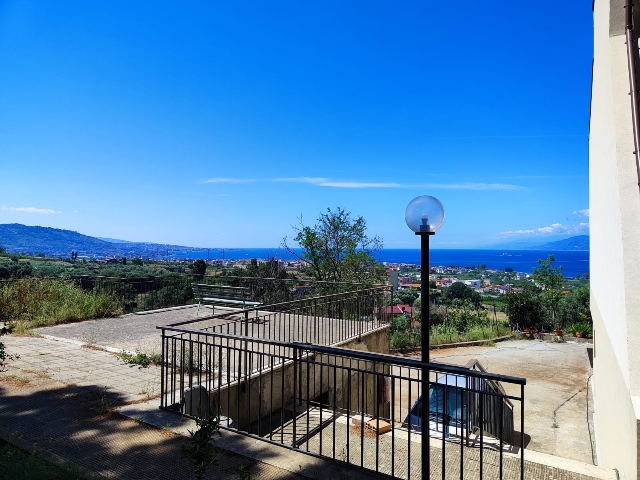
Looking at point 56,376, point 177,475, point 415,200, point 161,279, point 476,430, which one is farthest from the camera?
point 161,279

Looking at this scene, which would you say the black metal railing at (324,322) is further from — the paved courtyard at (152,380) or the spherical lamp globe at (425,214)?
the spherical lamp globe at (425,214)

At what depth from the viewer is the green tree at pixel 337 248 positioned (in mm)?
19297

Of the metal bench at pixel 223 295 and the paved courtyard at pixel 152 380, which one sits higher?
the metal bench at pixel 223 295

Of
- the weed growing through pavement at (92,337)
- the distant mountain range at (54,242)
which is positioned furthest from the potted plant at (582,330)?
the distant mountain range at (54,242)

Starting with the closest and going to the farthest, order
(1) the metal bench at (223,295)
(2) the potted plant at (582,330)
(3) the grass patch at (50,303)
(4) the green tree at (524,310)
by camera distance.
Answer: (3) the grass patch at (50,303) → (1) the metal bench at (223,295) → (2) the potted plant at (582,330) → (4) the green tree at (524,310)

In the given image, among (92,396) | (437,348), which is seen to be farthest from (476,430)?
(437,348)

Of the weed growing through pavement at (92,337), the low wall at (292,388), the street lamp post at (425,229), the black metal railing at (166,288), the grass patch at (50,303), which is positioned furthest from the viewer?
the black metal railing at (166,288)

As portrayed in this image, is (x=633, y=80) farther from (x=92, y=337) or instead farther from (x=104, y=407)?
(x=92, y=337)

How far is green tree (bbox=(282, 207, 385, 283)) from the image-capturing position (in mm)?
19297

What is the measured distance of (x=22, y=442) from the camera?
12.6ft

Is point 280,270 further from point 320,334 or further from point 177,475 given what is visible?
point 177,475

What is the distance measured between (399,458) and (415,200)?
303 cm

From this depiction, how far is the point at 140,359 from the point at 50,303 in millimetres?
5508

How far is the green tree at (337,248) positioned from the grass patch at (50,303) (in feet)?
→ 30.9
